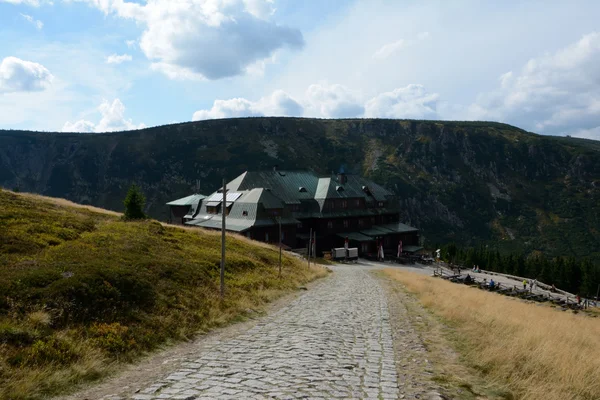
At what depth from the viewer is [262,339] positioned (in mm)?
12727

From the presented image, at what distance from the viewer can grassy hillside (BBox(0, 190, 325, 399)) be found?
29.8 ft

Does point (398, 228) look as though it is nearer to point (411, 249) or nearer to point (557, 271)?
point (411, 249)

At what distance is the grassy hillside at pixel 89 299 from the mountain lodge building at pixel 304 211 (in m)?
36.4

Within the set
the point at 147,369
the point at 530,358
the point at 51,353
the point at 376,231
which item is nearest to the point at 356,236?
the point at 376,231

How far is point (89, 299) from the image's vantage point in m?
13.0

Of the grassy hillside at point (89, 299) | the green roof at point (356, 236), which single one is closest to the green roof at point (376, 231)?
the green roof at point (356, 236)

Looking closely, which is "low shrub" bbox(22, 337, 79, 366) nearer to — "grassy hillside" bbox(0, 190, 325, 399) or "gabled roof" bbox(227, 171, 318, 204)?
"grassy hillside" bbox(0, 190, 325, 399)

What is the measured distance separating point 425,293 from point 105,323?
19171 millimetres

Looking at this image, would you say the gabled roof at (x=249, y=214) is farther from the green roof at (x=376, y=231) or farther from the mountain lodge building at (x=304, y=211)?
the green roof at (x=376, y=231)

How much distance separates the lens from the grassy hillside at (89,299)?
9.09 m

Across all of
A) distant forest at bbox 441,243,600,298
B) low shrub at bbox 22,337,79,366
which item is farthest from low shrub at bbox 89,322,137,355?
distant forest at bbox 441,243,600,298

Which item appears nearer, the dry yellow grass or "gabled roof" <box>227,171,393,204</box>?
the dry yellow grass

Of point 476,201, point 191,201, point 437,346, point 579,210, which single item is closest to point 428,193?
point 476,201

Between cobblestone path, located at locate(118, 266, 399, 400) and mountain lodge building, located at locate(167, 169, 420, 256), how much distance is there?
45.0 m
